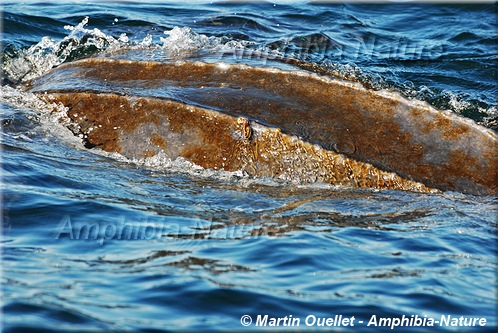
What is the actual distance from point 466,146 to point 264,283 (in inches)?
77.4

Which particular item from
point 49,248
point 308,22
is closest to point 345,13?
point 308,22

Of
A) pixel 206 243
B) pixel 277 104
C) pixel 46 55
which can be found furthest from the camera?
pixel 46 55

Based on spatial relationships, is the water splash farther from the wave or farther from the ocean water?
the wave

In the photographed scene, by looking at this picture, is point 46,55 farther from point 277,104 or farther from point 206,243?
point 206,243

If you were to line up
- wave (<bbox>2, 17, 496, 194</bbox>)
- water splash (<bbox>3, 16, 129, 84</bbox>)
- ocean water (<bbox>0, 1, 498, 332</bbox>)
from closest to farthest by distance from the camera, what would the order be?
ocean water (<bbox>0, 1, 498, 332</bbox>), wave (<bbox>2, 17, 496, 194</bbox>), water splash (<bbox>3, 16, 129, 84</bbox>)

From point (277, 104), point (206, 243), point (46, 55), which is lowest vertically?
point (206, 243)

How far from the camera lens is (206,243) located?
4.38 m

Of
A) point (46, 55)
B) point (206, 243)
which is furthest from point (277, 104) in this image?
point (46, 55)

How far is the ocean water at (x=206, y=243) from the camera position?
11.5 ft

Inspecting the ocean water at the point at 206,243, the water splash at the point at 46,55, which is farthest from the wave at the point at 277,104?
the water splash at the point at 46,55

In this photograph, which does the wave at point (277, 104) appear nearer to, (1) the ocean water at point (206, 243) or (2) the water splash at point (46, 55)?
(1) the ocean water at point (206, 243)

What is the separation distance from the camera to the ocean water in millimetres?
3520

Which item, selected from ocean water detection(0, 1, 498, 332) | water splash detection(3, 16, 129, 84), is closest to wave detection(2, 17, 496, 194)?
ocean water detection(0, 1, 498, 332)

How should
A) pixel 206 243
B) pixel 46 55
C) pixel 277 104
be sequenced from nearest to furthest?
1. pixel 206 243
2. pixel 277 104
3. pixel 46 55
